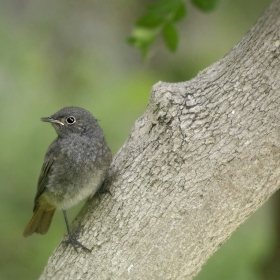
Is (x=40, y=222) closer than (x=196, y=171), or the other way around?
(x=196, y=171)

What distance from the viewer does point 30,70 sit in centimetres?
562

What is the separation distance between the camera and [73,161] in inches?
137

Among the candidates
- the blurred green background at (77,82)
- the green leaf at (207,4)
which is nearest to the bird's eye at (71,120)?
the green leaf at (207,4)

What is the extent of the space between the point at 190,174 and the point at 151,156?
26 centimetres

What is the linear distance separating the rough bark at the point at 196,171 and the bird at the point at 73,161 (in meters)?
0.52

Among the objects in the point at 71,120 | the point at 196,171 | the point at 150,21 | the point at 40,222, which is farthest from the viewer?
the point at 40,222

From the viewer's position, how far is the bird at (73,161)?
3422mm

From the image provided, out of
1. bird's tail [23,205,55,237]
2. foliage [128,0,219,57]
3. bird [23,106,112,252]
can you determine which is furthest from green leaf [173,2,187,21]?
bird's tail [23,205,55,237]

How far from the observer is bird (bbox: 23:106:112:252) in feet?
11.2

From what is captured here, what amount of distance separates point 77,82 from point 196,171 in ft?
11.3

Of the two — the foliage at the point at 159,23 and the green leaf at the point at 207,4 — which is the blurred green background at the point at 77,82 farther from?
the green leaf at the point at 207,4

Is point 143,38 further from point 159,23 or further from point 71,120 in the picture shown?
point 71,120

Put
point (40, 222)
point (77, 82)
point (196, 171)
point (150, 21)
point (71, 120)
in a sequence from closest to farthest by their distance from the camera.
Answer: point (196, 171) < point (150, 21) < point (71, 120) < point (40, 222) < point (77, 82)

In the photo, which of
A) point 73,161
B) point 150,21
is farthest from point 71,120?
point 150,21
